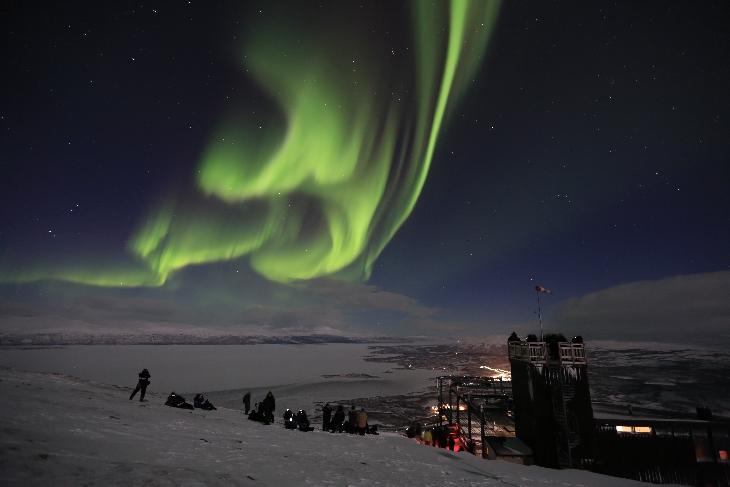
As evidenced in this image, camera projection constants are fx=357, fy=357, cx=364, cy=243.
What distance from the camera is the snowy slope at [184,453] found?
6391 mm

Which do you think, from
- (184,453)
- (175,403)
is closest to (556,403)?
(184,453)

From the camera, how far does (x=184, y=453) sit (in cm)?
912

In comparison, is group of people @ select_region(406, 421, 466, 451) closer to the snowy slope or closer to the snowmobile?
the snowy slope

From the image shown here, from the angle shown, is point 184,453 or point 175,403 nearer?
point 184,453

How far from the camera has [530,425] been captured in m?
22.3

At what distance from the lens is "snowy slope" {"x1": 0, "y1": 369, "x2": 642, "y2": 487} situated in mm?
6391

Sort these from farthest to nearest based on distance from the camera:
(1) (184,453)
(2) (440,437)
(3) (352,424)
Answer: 1. (2) (440,437)
2. (3) (352,424)
3. (1) (184,453)

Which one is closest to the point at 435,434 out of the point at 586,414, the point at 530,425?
the point at 530,425

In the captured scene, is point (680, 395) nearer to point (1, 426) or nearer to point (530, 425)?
point (530, 425)

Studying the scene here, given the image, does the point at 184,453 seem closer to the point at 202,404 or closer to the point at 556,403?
the point at 202,404

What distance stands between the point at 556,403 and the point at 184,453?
2085cm

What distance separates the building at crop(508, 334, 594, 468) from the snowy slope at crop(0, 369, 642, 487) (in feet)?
17.3

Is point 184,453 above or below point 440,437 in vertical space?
above

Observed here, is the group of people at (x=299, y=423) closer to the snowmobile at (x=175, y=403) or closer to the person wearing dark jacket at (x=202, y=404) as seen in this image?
the person wearing dark jacket at (x=202, y=404)
